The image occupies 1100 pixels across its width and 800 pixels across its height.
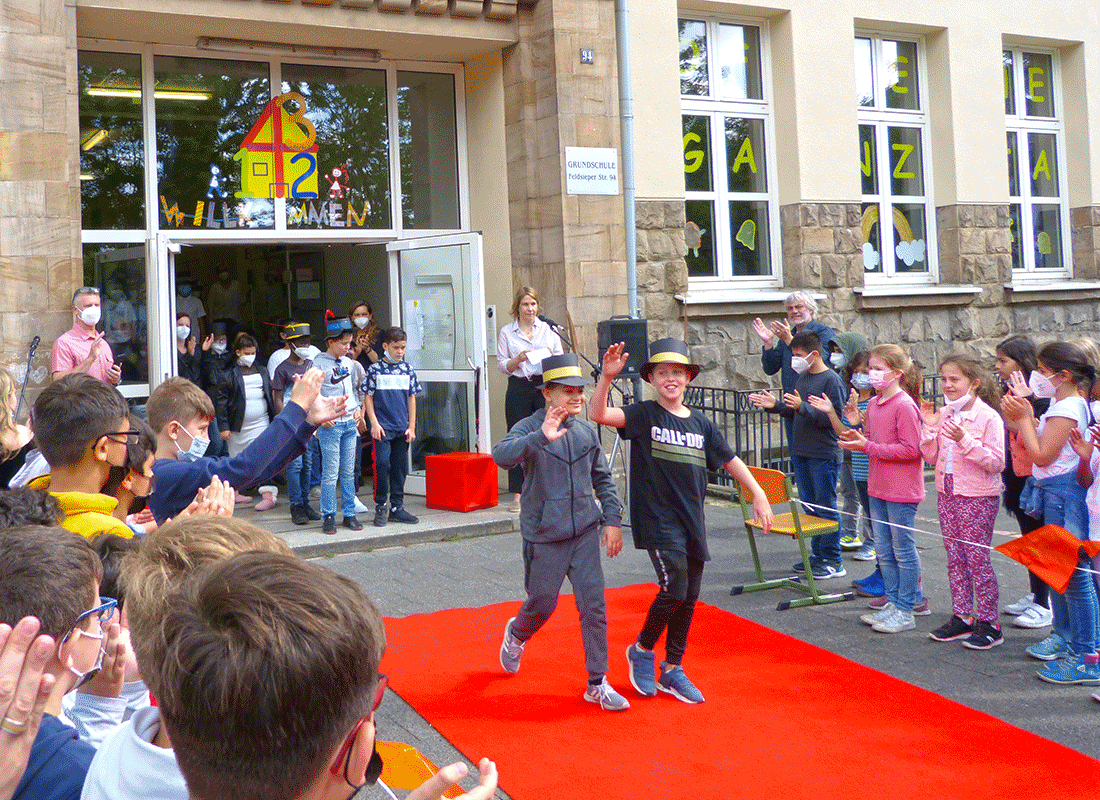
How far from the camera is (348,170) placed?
1058cm

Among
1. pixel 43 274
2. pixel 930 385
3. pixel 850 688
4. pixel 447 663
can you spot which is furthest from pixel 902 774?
pixel 930 385

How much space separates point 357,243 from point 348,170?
0.72 meters

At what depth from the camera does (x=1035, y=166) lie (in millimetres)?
13672

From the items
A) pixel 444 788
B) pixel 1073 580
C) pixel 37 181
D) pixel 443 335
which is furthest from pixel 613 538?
pixel 37 181

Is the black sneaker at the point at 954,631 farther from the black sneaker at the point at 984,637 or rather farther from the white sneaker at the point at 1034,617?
the white sneaker at the point at 1034,617

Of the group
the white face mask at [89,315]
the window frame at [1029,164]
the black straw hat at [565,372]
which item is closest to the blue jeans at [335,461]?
the white face mask at [89,315]

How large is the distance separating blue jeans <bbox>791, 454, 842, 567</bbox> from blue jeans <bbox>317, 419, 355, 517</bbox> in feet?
11.8

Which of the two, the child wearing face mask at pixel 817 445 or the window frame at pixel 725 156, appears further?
the window frame at pixel 725 156

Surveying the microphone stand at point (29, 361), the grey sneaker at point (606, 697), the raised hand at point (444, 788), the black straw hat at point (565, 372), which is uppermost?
the microphone stand at point (29, 361)

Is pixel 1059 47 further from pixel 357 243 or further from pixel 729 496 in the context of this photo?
pixel 357 243

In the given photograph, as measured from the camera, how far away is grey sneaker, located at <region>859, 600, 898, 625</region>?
6102mm

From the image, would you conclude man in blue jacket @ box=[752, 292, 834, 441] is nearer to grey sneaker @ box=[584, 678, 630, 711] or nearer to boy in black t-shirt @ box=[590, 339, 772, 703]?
boy in black t-shirt @ box=[590, 339, 772, 703]

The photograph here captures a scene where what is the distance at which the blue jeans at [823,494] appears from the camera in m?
7.23

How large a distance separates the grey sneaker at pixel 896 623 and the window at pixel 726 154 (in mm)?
5894
